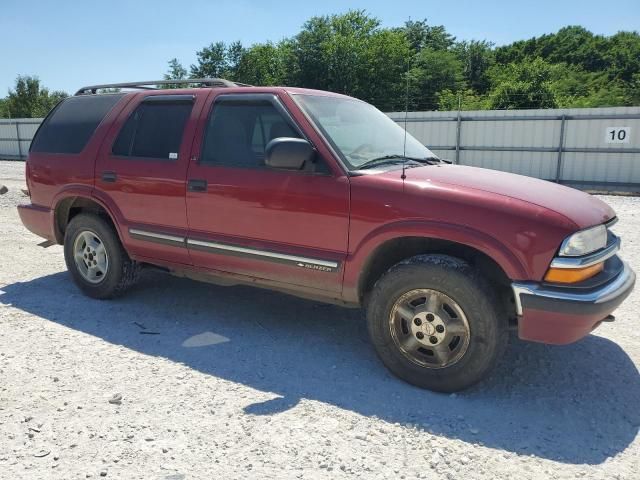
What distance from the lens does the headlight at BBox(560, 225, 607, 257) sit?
120 inches

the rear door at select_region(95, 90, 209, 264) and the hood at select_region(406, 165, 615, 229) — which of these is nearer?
the hood at select_region(406, 165, 615, 229)

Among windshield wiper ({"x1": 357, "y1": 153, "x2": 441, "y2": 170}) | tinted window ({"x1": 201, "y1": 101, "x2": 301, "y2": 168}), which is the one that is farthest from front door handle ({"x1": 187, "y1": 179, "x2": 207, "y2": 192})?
windshield wiper ({"x1": 357, "y1": 153, "x2": 441, "y2": 170})

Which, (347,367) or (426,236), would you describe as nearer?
(426,236)

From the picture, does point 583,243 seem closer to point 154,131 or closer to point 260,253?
point 260,253

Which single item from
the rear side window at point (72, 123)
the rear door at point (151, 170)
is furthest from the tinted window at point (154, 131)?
the rear side window at point (72, 123)

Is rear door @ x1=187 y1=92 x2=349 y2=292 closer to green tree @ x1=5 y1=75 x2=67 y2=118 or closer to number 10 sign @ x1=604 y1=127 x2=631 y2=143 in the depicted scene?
number 10 sign @ x1=604 y1=127 x2=631 y2=143

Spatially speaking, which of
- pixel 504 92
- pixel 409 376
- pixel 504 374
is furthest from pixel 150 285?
pixel 504 92

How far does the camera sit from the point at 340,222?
359 centimetres

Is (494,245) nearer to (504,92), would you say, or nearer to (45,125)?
(45,125)

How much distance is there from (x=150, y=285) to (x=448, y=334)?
11.4ft

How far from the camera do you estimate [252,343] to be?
13.7 feet

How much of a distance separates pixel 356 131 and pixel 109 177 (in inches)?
89.5

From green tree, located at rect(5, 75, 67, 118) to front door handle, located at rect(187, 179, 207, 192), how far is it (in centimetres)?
5242

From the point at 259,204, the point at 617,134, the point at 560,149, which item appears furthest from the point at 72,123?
the point at 617,134
